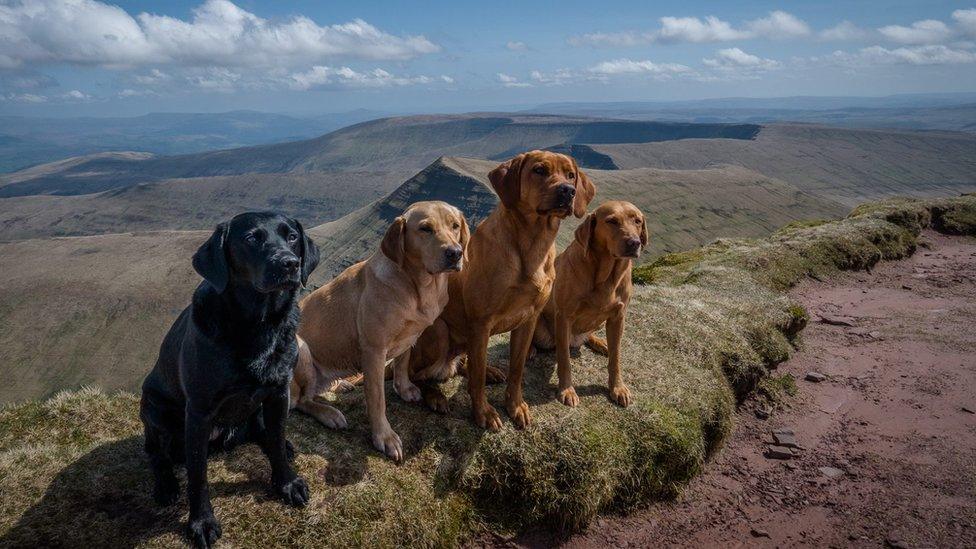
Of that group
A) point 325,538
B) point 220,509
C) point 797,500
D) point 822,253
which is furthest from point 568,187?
point 822,253

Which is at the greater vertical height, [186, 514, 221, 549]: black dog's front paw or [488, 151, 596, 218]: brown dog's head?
[488, 151, 596, 218]: brown dog's head

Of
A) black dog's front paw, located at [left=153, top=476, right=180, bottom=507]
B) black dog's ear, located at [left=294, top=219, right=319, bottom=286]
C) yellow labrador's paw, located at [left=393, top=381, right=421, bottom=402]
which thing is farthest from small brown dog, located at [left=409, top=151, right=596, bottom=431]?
black dog's front paw, located at [left=153, top=476, right=180, bottom=507]

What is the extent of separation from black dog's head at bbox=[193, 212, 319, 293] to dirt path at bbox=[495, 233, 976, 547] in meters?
4.15

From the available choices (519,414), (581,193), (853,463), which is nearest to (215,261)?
(581,193)

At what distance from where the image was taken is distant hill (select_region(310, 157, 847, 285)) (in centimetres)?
16200

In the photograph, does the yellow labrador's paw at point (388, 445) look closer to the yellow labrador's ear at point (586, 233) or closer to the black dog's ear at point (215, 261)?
the black dog's ear at point (215, 261)

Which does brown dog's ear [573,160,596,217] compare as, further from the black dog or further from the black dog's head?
the black dog's head

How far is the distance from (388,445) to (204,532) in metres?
2.04

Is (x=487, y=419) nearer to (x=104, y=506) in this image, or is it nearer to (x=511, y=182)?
(x=511, y=182)

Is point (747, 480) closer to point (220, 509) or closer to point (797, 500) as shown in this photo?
point (797, 500)

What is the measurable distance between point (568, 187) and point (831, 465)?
6147mm

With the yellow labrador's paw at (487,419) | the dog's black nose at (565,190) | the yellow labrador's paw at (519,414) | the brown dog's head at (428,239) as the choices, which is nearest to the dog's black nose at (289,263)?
the brown dog's head at (428,239)

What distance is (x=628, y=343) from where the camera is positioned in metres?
9.82

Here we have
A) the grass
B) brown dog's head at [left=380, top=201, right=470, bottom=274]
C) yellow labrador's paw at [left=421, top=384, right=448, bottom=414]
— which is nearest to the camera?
the grass
